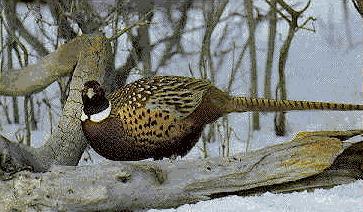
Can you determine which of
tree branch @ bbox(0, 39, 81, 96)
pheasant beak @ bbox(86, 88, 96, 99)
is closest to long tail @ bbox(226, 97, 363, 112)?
pheasant beak @ bbox(86, 88, 96, 99)

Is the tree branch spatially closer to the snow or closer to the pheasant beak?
the pheasant beak

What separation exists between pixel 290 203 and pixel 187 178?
1.32ft

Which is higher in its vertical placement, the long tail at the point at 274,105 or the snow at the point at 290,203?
the long tail at the point at 274,105

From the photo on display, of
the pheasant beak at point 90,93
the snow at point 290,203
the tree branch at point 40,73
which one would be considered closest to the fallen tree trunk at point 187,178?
the snow at point 290,203

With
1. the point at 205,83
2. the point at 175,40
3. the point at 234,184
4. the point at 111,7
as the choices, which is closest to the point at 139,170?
the point at 234,184

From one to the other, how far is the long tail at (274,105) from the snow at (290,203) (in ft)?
1.30

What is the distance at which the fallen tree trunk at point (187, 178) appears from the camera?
2.94m

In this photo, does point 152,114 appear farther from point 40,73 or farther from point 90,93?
point 40,73

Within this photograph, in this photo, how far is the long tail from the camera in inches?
133

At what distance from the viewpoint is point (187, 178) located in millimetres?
3135

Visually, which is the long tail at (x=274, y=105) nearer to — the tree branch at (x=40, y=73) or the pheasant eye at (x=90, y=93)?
the pheasant eye at (x=90, y=93)

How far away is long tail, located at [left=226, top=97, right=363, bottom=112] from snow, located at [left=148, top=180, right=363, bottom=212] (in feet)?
1.30

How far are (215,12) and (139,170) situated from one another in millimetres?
2847

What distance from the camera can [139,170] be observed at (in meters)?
3.08
